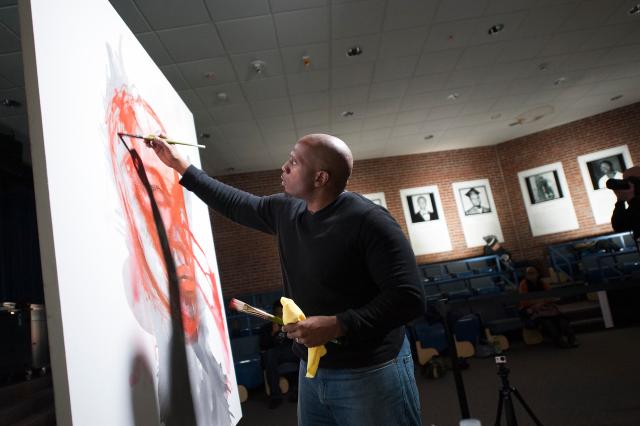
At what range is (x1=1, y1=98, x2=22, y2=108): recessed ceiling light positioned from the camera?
15.6 ft

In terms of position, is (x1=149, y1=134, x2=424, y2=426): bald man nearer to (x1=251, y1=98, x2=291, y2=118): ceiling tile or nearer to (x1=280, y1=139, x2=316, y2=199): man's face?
(x1=280, y1=139, x2=316, y2=199): man's face

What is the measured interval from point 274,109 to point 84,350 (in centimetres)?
574

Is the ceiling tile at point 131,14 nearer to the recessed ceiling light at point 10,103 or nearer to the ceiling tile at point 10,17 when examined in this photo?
the ceiling tile at point 10,17

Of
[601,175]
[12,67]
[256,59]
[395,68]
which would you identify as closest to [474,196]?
[601,175]

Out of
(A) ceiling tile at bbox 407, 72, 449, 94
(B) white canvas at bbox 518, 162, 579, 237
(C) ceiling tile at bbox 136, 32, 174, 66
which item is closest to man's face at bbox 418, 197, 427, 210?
(B) white canvas at bbox 518, 162, 579, 237

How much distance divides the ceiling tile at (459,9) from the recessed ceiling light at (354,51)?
3.20 ft

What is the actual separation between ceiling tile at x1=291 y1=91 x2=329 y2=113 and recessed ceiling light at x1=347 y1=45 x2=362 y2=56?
38.2 inches

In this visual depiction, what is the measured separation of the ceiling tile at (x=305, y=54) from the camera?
466 cm

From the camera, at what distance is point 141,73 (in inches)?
51.6

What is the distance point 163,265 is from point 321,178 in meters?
0.56

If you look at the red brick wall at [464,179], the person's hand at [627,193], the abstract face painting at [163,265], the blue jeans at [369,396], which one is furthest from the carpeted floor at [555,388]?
the red brick wall at [464,179]

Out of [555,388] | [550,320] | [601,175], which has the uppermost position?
[601,175]

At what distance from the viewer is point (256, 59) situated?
4.73 metres

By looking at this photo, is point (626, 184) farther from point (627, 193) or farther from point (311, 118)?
point (311, 118)
